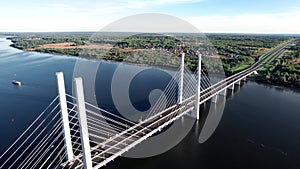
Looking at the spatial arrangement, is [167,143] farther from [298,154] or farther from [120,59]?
[120,59]

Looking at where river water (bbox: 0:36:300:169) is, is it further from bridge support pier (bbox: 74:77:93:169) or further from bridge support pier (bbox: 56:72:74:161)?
bridge support pier (bbox: 74:77:93:169)

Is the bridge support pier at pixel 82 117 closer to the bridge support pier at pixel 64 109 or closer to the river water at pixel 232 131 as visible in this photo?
the bridge support pier at pixel 64 109

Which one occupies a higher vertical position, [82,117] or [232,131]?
[82,117]

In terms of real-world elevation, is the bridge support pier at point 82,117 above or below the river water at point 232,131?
above

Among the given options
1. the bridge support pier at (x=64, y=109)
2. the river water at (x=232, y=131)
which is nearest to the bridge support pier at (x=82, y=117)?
the bridge support pier at (x=64, y=109)

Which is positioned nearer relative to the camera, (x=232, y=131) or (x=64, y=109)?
(x=64, y=109)

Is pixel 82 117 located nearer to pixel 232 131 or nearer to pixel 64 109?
pixel 64 109

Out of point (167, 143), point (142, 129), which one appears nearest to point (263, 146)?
point (167, 143)

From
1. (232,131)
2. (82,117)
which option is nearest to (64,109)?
(82,117)
